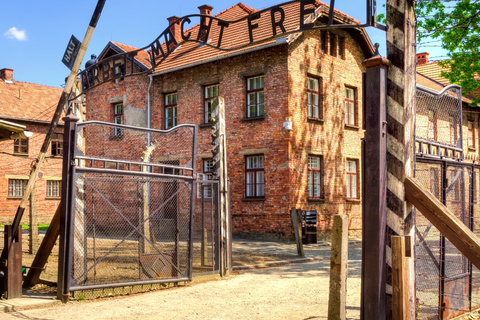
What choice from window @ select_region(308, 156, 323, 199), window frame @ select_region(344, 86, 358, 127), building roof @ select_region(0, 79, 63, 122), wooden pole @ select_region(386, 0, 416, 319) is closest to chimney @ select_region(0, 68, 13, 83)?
building roof @ select_region(0, 79, 63, 122)

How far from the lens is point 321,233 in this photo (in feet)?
68.1

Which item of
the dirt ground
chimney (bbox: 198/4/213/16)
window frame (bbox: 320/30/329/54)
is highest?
chimney (bbox: 198/4/213/16)

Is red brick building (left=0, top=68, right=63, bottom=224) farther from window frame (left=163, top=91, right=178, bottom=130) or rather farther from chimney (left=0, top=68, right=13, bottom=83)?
window frame (left=163, top=91, right=178, bottom=130)

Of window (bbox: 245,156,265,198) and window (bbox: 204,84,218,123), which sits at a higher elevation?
window (bbox: 204,84,218,123)

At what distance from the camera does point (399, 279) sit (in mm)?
5355

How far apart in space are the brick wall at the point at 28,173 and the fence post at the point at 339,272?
103ft

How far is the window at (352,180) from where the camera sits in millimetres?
22516

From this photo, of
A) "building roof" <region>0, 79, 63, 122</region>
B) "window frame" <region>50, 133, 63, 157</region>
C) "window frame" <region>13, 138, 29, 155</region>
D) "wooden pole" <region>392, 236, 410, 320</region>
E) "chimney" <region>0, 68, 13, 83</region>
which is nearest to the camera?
"wooden pole" <region>392, 236, 410, 320</region>

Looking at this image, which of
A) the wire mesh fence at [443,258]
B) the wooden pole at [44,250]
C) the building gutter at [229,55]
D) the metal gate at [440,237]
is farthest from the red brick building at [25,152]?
the wire mesh fence at [443,258]

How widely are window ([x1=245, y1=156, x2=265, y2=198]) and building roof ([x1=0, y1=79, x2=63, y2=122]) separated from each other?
2010 centimetres

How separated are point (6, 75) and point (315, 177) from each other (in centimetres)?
2876

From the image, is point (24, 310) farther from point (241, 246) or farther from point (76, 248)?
point (241, 246)

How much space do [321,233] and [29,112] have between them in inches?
978

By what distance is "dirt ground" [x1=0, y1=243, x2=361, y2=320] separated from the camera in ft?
24.5
